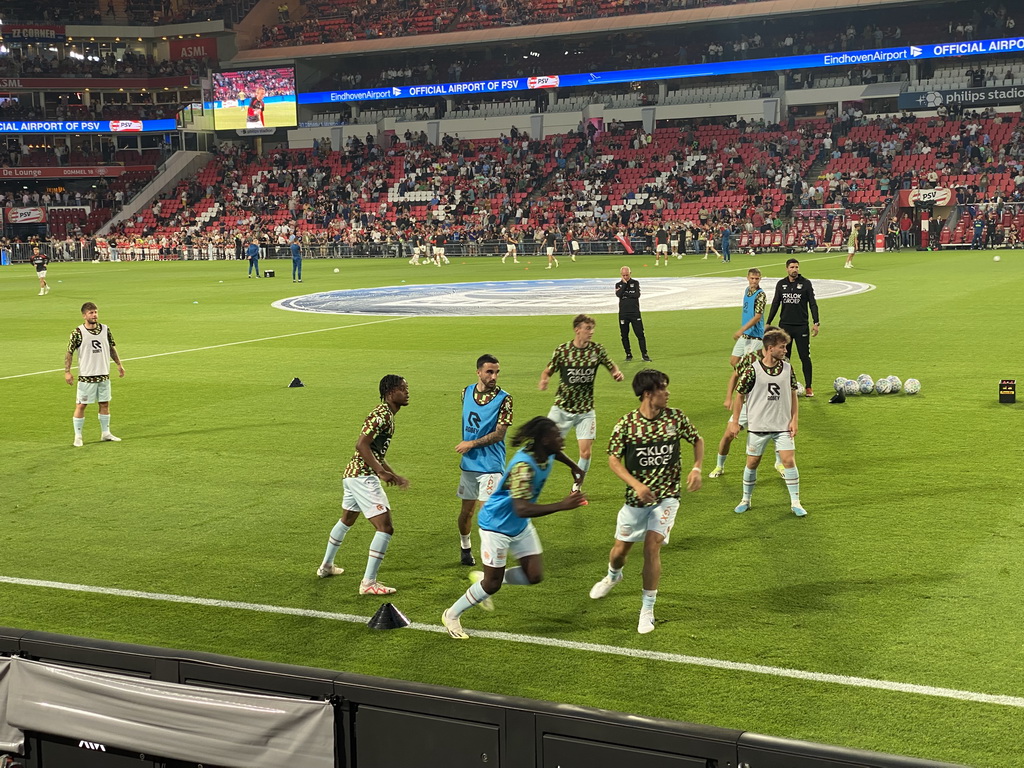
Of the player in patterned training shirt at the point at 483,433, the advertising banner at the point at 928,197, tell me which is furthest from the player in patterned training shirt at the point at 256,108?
the player in patterned training shirt at the point at 483,433

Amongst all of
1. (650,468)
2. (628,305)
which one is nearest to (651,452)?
(650,468)

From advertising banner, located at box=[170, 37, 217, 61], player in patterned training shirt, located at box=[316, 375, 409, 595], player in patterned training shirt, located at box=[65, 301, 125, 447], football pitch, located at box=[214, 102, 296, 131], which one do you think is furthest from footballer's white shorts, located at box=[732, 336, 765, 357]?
advertising banner, located at box=[170, 37, 217, 61]

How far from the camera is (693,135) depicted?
75.5 m

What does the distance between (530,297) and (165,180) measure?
62959 mm

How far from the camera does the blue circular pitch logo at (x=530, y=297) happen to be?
34.4m

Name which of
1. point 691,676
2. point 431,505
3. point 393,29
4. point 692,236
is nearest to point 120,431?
point 431,505

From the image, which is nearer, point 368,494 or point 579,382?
point 368,494

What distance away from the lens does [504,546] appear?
8.10 metres

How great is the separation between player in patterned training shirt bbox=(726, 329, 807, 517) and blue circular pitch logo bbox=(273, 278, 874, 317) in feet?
69.9

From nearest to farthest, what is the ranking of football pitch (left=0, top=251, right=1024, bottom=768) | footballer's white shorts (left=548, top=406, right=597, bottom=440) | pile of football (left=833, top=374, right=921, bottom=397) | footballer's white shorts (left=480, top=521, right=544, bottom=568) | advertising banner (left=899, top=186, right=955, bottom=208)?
football pitch (left=0, top=251, right=1024, bottom=768) → footballer's white shorts (left=480, top=521, right=544, bottom=568) → footballer's white shorts (left=548, top=406, right=597, bottom=440) → pile of football (left=833, top=374, right=921, bottom=397) → advertising banner (left=899, top=186, right=955, bottom=208)

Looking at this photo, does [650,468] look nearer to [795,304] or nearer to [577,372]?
[577,372]

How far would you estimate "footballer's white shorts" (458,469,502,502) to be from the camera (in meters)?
9.67

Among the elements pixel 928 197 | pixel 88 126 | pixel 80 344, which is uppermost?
pixel 88 126

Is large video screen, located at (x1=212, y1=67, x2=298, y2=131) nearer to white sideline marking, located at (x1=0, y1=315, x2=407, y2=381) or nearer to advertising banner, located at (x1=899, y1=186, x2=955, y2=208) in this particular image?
advertising banner, located at (x1=899, y1=186, x2=955, y2=208)
